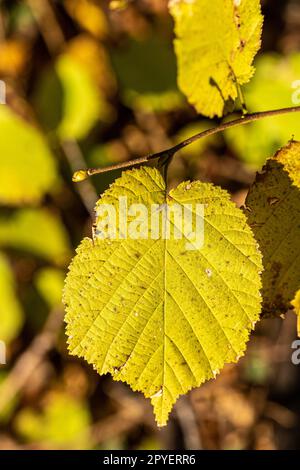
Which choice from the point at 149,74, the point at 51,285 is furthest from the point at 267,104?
the point at 51,285

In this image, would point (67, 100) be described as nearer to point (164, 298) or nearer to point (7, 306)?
point (7, 306)

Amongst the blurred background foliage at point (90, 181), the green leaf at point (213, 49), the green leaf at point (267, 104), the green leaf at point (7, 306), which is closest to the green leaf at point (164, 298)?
the green leaf at point (213, 49)

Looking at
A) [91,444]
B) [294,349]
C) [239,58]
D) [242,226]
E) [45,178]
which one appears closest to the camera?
[242,226]

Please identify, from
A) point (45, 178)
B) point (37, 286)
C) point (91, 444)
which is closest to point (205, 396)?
point (91, 444)

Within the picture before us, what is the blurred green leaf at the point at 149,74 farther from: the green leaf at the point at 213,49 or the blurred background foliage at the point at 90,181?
the green leaf at the point at 213,49

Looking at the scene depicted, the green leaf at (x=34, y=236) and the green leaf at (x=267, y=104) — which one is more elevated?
the green leaf at (x=267, y=104)

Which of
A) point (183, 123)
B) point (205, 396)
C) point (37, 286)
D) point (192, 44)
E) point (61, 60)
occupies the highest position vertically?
point (61, 60)

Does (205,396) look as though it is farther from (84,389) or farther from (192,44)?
(192,44)
